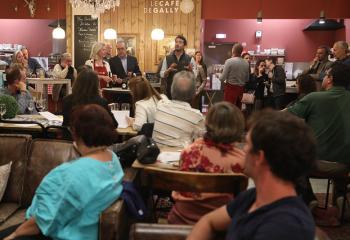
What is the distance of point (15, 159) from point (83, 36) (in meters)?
8.03

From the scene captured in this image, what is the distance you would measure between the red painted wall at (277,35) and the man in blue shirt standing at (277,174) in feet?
40.4

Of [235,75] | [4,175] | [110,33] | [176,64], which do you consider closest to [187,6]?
[110,33]

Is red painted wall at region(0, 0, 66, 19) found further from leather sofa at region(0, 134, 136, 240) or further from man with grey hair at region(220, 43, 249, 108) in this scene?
leather sofa at region(0, 134, 136, 240)

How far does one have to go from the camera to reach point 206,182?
219 cm

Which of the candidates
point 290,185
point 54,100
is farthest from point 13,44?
point 290,185

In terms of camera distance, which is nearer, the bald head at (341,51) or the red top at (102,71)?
the bald head at (341,51)

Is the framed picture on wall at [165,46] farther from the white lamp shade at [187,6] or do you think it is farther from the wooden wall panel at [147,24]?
the white lamp shade at [187,6]

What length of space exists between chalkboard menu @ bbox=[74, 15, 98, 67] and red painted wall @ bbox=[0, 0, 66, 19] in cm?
52

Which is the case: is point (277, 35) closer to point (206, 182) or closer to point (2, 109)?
point (2, 109)

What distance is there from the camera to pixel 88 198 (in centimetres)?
206

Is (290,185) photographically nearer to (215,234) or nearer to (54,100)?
(215,234)

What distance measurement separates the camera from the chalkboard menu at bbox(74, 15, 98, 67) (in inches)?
414

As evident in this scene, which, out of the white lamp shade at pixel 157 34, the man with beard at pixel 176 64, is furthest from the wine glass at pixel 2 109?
the white lamp shade at pixel 157 34

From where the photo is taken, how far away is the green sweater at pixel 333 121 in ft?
12.3
